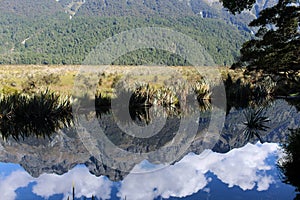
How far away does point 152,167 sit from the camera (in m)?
7.09

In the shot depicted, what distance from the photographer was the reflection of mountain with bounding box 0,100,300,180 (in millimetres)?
6903

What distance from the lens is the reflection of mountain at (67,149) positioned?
22.6 feet

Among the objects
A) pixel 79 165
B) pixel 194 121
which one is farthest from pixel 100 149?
pixel 194 121

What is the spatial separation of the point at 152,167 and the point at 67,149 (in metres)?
2.25

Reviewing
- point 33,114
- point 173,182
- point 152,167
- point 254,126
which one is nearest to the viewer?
point 173,182

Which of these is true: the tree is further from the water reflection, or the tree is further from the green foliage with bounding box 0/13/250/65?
the green foliage with bounding box 0/13/250/65

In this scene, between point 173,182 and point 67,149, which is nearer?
point 173,182

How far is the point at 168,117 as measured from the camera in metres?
13.0

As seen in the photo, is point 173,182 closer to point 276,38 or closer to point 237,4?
point 237,4

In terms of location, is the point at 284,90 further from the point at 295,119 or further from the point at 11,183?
the point at 11,183

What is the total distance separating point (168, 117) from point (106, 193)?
7.67m

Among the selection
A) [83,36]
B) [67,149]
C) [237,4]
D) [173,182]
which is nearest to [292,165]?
[173,182]

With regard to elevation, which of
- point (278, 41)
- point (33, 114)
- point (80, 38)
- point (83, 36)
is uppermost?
point (83, 36)

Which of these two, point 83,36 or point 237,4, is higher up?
point 83,36
